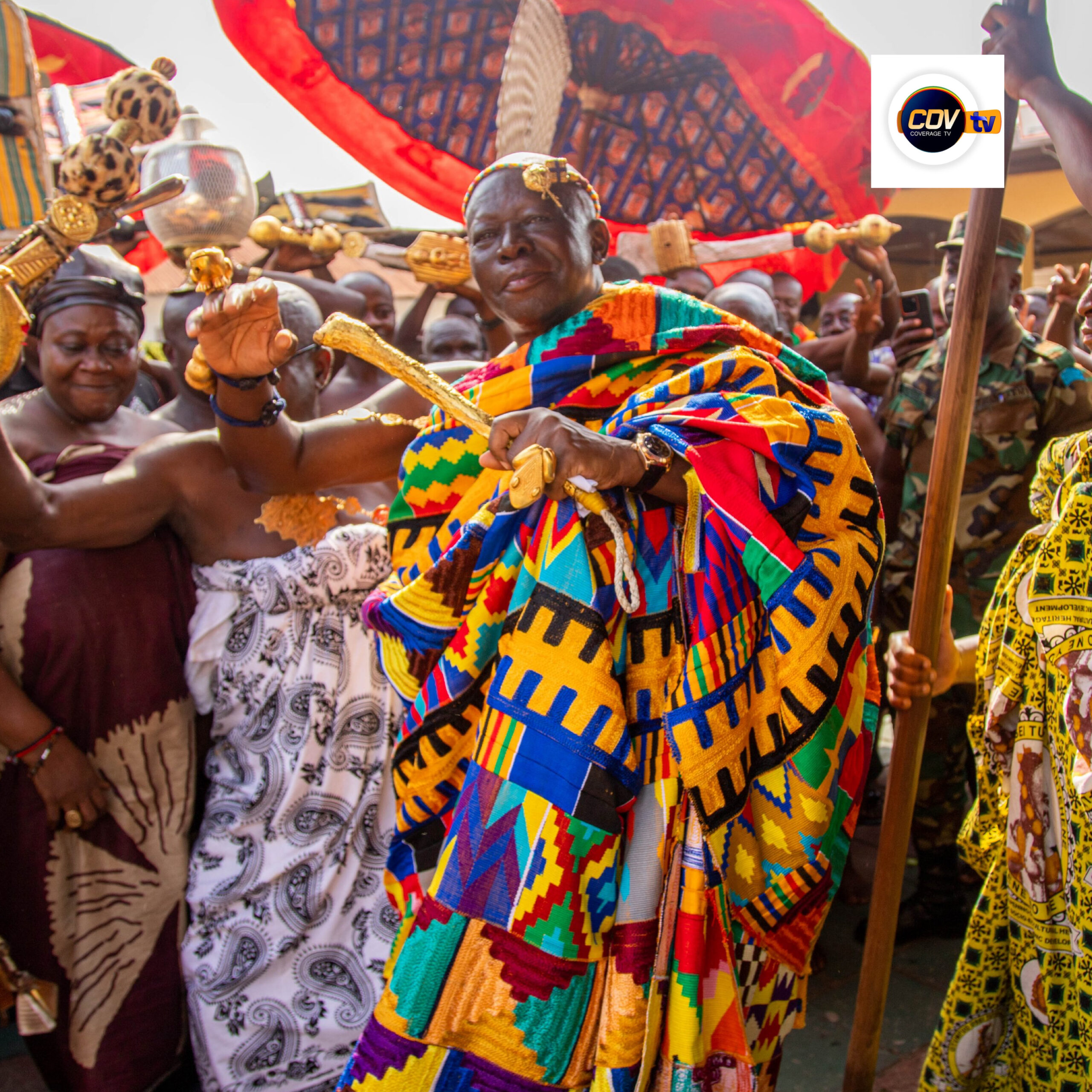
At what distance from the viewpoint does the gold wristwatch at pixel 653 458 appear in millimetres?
1494

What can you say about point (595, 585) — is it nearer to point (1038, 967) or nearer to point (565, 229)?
point (565, 229)

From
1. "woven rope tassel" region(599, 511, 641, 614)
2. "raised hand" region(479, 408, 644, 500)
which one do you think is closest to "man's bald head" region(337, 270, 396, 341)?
"raised hand" region(479, 408, 644, 500)

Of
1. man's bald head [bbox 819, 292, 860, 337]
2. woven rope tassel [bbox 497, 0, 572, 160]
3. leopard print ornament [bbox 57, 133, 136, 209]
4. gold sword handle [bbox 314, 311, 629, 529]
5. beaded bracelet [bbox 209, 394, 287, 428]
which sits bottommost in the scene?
man's bald head [bbox 819, 292, 860, 337]

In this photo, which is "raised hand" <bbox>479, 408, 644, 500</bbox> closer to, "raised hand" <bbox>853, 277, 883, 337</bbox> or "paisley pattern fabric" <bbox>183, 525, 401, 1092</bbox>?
"paisley pattern fabric" <bbox>183, 525, 401, 1092</bbox>

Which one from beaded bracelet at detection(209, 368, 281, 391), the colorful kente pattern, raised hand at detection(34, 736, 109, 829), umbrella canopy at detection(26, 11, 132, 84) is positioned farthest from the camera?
umbrella canopy at detection(26, 11, 132, 84)

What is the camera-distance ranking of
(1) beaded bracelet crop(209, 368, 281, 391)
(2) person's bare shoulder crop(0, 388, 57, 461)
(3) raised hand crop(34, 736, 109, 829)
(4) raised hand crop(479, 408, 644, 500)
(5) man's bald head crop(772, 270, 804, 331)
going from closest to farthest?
(4) raised hand crop(479, 408, 644, 500), (1) beaded bracelet crop(209, 368, 281, 391), (3) raised hand crop(34, 736, 109, 829), (2) person's bare shoulder crop(0, 388, 57, 461), (5) man's bald head crop(772, 270, 804, 331)

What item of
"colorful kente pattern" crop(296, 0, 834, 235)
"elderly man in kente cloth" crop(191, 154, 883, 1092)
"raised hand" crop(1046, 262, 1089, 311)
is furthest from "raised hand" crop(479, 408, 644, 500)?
"raised hand" crop(1046, 262, 1089, 311)

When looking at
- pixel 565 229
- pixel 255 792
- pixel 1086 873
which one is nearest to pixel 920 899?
pixel 1086 873

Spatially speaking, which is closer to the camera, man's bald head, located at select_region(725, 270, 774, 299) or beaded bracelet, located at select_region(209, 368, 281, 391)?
beaded bracelet, located at select_region(209, 368, 281, 391)

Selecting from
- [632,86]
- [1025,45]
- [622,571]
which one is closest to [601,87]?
[632,86]

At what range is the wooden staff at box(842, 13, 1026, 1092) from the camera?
5.94 ft

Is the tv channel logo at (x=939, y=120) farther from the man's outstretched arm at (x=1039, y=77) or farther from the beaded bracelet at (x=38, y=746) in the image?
the beaded bracelet at (x=38, y=746)

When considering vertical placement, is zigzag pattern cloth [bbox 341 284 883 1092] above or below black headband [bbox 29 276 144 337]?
below

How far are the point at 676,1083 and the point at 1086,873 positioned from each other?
0.79m
